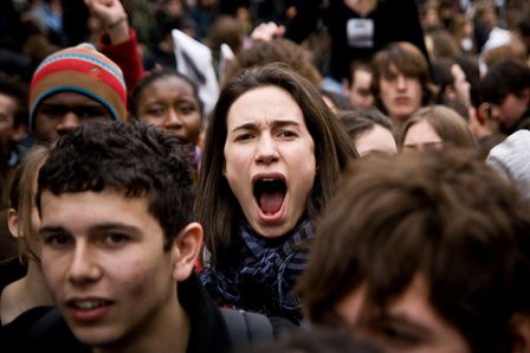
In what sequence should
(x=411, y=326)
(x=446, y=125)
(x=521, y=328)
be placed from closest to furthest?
(x=411, y=326) → (x=521, y=328) → (x=446, y=125)

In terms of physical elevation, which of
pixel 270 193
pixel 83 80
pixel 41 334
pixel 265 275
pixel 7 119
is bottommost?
pixel 265 275

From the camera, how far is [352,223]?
211cm

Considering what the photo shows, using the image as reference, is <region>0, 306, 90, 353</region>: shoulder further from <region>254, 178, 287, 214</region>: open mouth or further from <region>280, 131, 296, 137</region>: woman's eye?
<region>280, 131, 296, 137</region>: woman's eye

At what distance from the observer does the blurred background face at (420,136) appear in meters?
5.61

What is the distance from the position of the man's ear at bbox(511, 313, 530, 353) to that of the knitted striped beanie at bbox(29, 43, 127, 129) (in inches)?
122

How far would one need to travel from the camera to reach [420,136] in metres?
5.66

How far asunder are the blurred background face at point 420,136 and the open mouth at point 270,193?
1739 millimetres

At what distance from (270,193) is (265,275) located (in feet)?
1.34

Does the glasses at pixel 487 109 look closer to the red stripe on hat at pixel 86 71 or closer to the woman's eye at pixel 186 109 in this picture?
the woman's eye at pixel 186 109

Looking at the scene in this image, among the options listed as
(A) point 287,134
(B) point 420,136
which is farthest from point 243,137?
(B) point 420,136

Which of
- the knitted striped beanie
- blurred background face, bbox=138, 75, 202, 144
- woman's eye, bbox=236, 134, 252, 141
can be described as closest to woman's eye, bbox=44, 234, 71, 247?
woman's eye, bbox=236, 134, 252, 141

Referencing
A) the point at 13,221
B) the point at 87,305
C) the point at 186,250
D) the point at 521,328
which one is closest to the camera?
the point at 521,328

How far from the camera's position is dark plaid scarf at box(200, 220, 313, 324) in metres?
3.65

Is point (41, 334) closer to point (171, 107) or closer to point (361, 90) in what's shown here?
point (171, 107)
